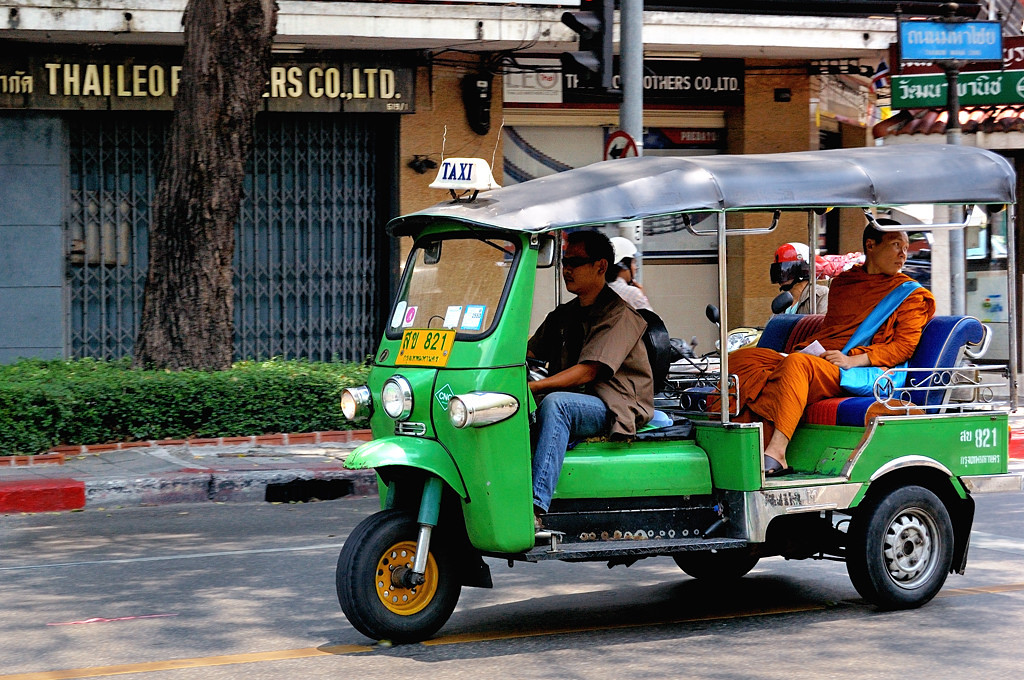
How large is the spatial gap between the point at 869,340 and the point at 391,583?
2786mm

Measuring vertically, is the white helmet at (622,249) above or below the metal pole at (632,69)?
below

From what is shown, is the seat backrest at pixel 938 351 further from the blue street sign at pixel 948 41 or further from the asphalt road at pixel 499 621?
the blue street sign at pixel 948 41

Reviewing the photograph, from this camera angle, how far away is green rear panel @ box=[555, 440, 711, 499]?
580cm

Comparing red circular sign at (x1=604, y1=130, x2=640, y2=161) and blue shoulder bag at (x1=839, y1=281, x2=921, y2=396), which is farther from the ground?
red circular sign at (x1=604, y1=130, x2=640, y2=161)

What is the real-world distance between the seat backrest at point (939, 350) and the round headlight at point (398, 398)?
253 centimetres

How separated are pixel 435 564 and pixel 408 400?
2.31ft

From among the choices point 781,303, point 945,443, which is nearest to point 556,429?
point 945,443

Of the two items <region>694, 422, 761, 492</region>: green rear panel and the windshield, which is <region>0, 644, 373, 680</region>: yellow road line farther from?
<region>694, 422, 761, 492</region>: green rear panel

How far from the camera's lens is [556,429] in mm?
5672

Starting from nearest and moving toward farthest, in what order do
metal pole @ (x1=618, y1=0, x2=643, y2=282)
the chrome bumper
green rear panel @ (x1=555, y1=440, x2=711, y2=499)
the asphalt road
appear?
the asphalt road, green rear panel @ (x1=555, y1=440, x2=711, y2=499), the chrome bumper, metal pole @ (x1=618, y1=0, x2=643, y2=282)

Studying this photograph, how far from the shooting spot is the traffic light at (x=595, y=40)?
10.9 metres

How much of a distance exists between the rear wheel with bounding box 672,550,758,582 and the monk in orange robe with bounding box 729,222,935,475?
685mm

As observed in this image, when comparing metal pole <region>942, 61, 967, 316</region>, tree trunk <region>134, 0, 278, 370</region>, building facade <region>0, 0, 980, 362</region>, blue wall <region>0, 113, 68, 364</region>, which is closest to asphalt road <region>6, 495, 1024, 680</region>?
tree trunk <region>134, 0, 278, 370</region>

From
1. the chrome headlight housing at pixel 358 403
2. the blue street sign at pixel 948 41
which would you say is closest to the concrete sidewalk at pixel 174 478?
the chrome headlight housing at pixel 358 403
